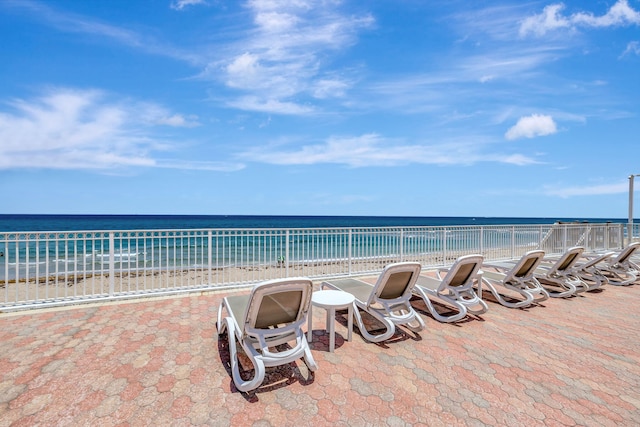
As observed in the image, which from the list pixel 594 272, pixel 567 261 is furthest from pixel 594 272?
pixel 567 261

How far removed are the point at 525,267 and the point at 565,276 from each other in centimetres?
166

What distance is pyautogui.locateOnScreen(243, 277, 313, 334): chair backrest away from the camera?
270 centimetres

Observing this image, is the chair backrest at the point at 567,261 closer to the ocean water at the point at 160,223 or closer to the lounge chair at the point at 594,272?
the lounge chair at the point at 594,272

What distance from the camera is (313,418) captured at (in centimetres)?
230

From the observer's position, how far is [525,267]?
5.38 m

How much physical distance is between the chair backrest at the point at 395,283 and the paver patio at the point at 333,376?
52 cm

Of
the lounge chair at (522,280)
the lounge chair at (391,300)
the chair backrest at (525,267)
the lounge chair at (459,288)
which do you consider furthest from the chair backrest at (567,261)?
the lounge chair at (391,300)

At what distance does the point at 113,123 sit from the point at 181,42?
13.7 feet

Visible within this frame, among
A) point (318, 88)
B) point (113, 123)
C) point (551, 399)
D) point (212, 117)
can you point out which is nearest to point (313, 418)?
point (551, 399)

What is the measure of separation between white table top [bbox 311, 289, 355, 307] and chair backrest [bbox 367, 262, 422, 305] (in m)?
0.40

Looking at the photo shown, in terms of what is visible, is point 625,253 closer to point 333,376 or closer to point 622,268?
point 622,268

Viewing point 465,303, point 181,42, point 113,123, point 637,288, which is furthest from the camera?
point 113,123

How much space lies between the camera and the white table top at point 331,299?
3.44m

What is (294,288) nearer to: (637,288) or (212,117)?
(637,288)
